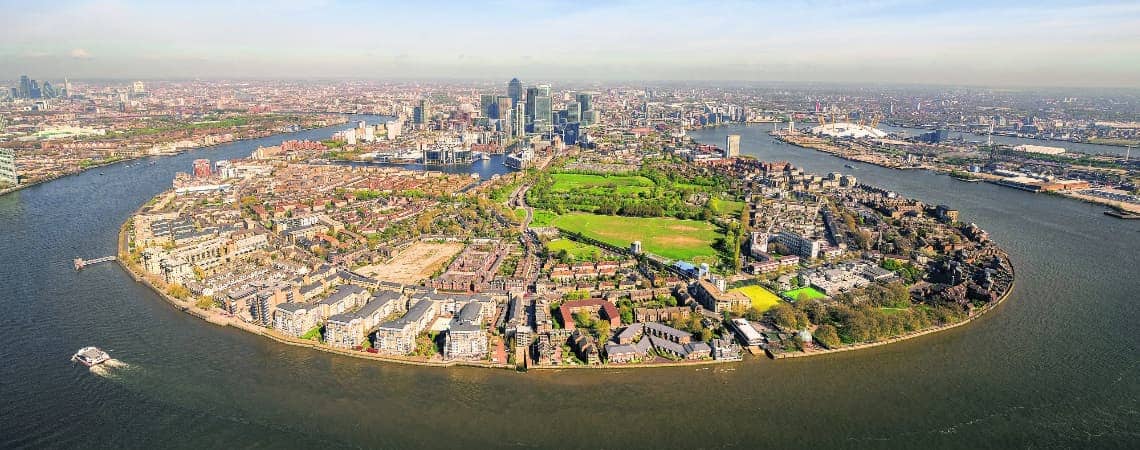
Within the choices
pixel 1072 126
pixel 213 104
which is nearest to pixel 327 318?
pixel 1072 126

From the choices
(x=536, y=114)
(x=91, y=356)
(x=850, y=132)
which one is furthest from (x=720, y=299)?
(x=536, y=114)

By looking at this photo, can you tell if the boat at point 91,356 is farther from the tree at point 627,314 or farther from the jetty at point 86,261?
the tree at point 627,314

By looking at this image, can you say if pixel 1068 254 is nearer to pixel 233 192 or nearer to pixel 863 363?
pixel 863 363

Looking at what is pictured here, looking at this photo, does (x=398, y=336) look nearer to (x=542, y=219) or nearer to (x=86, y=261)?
(x=86, y=261)

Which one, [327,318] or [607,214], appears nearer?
[327,318]

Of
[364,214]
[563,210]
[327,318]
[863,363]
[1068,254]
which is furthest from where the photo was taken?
[563,210]

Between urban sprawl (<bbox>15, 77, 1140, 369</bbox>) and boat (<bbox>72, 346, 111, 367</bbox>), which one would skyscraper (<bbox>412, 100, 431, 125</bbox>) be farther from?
boat (<bbox>72, 346, 111, 367</bbox>)

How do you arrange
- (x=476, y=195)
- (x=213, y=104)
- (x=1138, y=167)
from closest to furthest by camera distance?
(x=476, y=195)
(x=1138, y=167)
(x=213, y=104)
